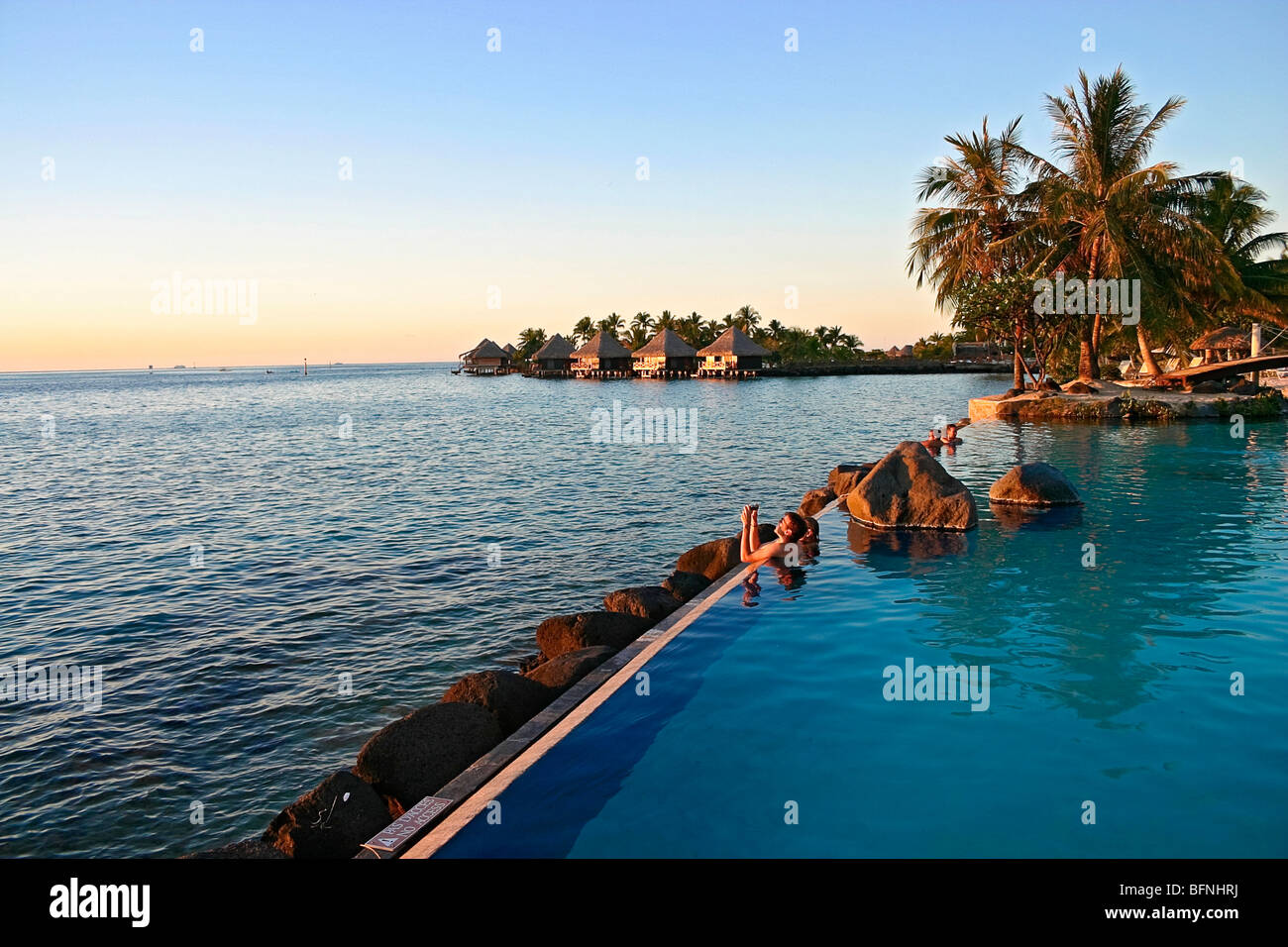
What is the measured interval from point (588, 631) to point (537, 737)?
3.18 meters

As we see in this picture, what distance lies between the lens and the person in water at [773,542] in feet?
43.2

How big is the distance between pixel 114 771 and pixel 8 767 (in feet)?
4.18

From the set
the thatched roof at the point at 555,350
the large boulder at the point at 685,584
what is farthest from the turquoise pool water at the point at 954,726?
the thatched roof at the point at 555,350

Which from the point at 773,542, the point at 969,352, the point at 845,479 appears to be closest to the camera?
the point at 773,542

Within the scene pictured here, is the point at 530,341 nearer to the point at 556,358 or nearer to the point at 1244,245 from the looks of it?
the point at 556,358

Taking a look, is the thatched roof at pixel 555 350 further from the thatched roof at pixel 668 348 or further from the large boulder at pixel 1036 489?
the large boulder at pixel 1036 489

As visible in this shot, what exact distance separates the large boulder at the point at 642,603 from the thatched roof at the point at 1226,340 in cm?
4438

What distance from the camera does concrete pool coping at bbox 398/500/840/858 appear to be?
580cm

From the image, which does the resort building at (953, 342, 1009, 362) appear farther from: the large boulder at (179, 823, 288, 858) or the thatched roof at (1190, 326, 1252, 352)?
the large boulder at (179, 823, 288, 858)

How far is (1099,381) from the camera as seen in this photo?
128 feet

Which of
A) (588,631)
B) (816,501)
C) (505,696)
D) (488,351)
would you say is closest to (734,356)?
(488,351)

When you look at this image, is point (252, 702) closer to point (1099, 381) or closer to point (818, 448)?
point (818, 448)

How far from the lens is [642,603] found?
1168 centimetres

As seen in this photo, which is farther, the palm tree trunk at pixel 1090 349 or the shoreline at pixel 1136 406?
the palm tree trunk at pixel 1090 349
